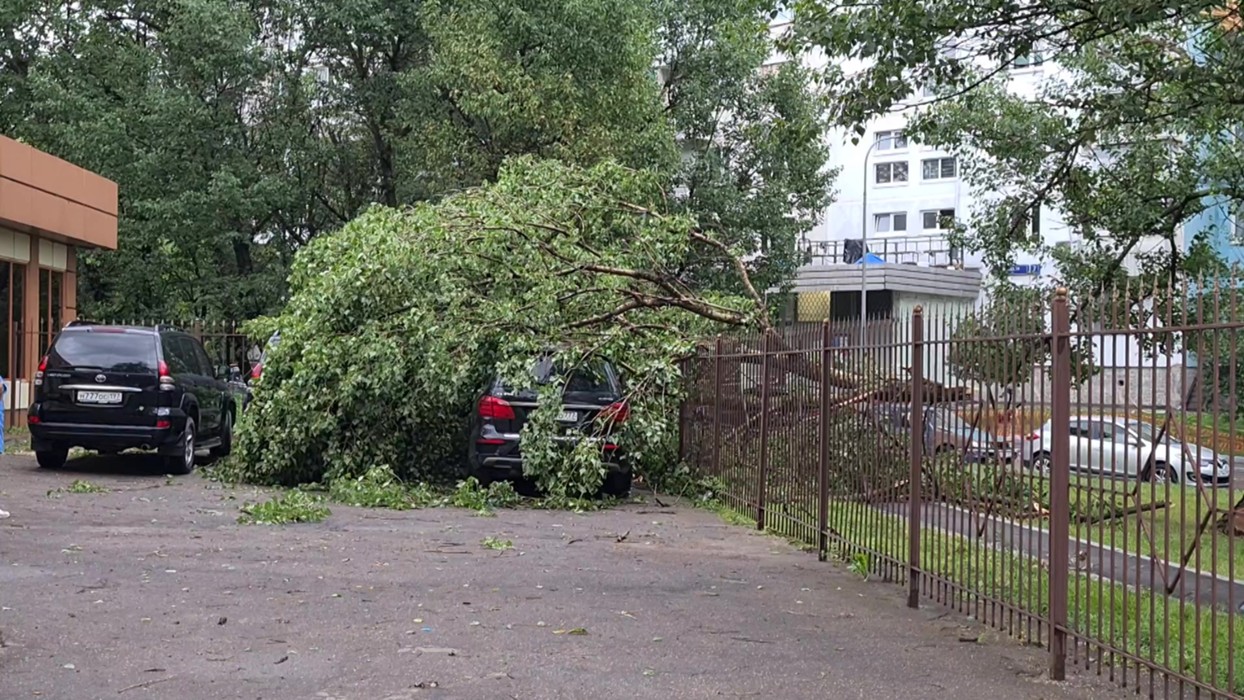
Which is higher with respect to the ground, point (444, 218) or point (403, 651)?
point (444, 218)

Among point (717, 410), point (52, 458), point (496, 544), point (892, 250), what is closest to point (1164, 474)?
point (496, 544)

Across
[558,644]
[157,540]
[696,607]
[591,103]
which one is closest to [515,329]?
[157,540]

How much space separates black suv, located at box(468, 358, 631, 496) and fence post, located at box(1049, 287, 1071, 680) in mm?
7901

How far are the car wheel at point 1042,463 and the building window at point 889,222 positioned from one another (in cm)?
4883

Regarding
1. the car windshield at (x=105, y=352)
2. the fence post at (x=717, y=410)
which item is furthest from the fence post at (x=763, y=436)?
the car windshield at (x=105, y=352)

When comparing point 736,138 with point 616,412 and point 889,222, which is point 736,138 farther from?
point 616,412

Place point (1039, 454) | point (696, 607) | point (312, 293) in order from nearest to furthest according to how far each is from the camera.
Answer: point (1039, 454), point (696, 607), point (312, 293)

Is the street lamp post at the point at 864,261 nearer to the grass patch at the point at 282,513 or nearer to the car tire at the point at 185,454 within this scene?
the grass patch at the point at 282,513

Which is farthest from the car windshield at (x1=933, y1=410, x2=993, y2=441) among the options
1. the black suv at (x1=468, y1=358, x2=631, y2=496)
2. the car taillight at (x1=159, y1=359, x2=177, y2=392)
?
the car taillight at (x1=159, y1=359, x2=177, y2=392)

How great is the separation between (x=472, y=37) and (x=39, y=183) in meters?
9.60

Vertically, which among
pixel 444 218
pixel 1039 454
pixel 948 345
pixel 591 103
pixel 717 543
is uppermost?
pixel 591 103

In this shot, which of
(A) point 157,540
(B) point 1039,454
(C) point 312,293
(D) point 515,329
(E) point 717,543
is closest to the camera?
(B) point 1039,454

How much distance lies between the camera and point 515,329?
14.8 m

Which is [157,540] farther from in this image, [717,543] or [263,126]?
[263,126]
